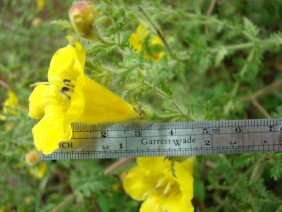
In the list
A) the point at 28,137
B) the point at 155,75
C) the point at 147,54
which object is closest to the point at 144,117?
the point at 155,75

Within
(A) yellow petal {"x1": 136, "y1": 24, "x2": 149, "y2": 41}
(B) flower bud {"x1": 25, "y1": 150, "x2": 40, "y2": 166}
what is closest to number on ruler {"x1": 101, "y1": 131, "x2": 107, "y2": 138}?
(B) flower bud {"x1": 25, "y1": 150, "x2": 40, "y2": 166}

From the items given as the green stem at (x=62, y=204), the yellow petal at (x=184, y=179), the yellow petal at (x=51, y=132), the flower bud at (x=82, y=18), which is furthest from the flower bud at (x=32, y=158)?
the flower bud at (x=82, y=18)

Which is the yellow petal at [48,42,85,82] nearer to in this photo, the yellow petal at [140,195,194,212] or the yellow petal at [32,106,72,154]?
the yellow petal at [32,106,72,154]

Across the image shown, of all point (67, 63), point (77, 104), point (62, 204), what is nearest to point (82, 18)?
point (67, 63)

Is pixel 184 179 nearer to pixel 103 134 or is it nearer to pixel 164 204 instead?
pixel 164 204

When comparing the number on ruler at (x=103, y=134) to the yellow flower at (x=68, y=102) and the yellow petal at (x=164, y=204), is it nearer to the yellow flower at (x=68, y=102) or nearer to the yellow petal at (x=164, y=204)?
the yellow flower at (x=68, y=102)

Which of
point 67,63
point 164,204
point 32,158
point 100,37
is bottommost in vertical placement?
point 164,204

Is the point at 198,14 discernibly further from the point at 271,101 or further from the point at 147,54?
the point at 271,101
